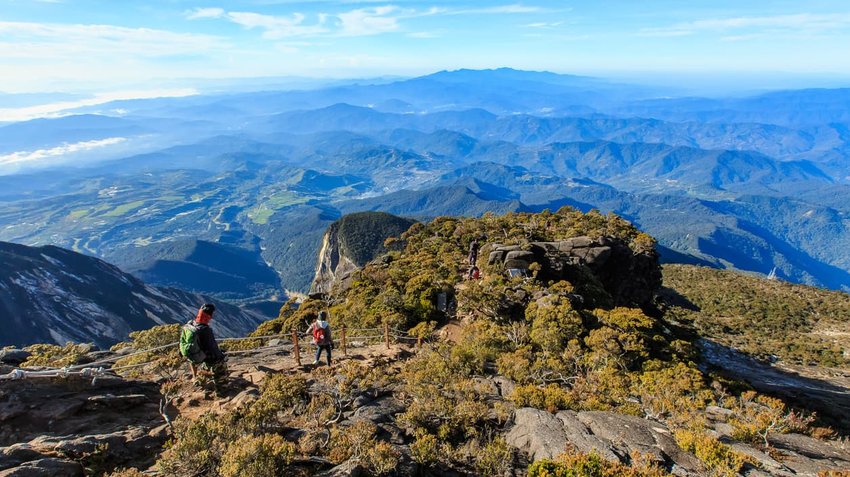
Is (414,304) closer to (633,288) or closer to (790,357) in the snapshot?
(633,288)

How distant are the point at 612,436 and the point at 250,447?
26.6ft

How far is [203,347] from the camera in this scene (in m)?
12.4

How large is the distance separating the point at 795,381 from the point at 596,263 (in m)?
15.2

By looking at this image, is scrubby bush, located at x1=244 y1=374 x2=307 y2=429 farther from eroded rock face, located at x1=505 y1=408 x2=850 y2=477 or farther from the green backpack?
eroded rock face, located at x1=505 y1=408 x2=850 y2=477

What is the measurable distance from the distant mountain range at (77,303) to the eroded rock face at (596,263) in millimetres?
90306

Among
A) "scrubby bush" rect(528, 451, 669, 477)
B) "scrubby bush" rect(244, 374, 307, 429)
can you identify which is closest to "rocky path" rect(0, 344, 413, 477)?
"scrubby bush" rect(244, 374, 307, 429)

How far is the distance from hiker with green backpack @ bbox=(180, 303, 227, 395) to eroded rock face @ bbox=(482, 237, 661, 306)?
680 inches

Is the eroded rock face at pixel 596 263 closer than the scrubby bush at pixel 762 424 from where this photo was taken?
No

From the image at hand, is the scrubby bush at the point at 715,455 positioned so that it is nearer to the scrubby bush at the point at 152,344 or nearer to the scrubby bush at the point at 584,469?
the scrubby bush at the point at 584,469

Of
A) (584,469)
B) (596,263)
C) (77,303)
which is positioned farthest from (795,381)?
(77,303)

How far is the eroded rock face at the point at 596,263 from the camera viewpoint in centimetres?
2625

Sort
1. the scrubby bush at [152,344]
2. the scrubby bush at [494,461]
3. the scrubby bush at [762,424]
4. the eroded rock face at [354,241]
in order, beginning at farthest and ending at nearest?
the eroded rock face at [354,241]
the scrubby bush at [152,344]
the scrubby bush at [762,424]
the scrubby bush at [494,461]

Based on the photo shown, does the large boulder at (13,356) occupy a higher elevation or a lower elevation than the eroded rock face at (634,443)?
lower

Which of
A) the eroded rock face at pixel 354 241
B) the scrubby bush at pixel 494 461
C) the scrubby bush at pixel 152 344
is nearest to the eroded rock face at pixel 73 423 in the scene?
the scrubby bush at pixel 152 344
